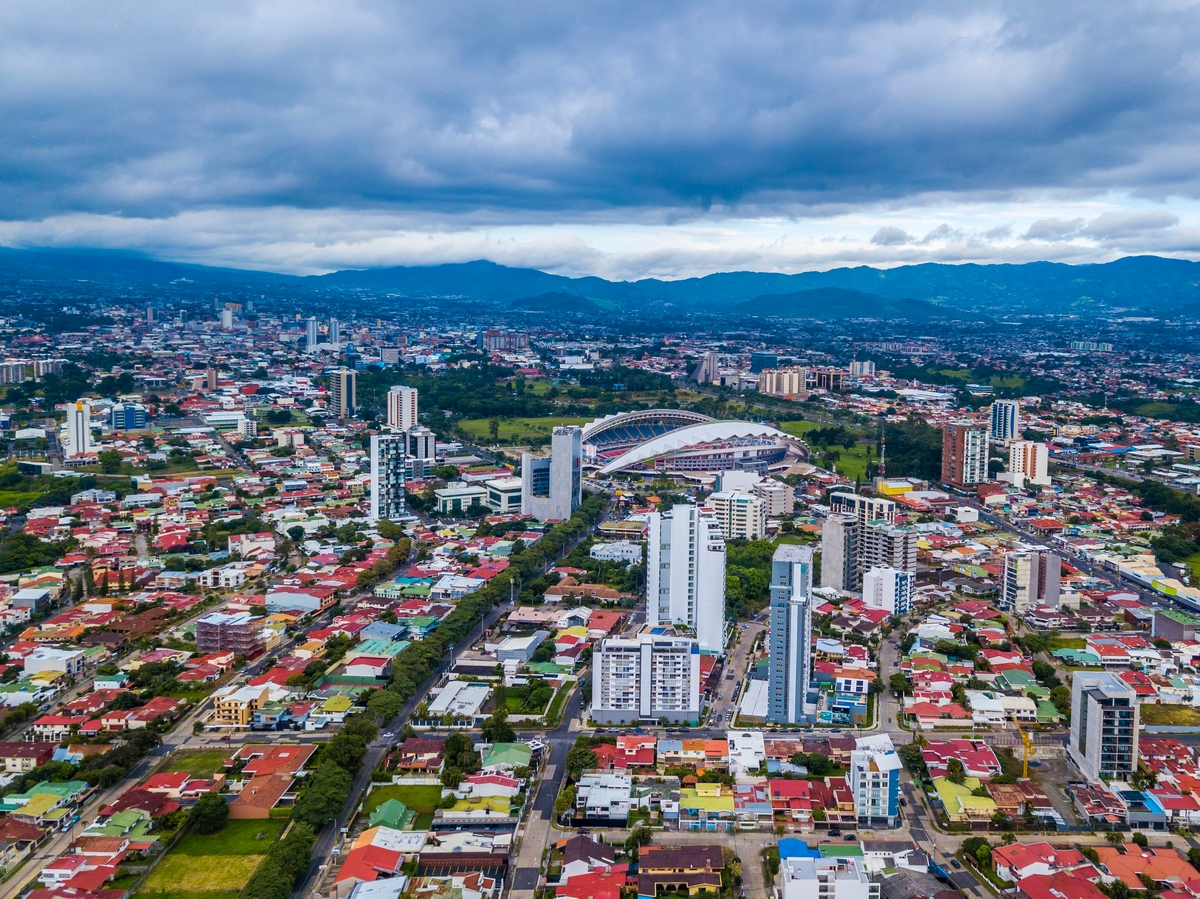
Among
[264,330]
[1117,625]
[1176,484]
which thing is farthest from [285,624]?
[264,330]

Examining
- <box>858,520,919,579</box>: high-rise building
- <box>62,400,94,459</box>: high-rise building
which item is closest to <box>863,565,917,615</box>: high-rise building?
<box>858,520,919,579</box>: high-rise building

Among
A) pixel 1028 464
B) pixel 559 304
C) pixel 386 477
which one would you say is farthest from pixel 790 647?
pixel 559 304

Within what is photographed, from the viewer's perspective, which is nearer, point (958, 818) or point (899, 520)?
point (958, 818)

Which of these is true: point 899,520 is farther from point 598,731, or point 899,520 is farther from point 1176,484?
point 598,731

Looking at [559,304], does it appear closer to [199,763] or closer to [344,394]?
[344,394]

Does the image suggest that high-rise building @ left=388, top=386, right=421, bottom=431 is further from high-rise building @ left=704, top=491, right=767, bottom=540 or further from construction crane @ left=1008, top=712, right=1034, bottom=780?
construction crane @ left=1008, top=712, right=1034, bottom=780

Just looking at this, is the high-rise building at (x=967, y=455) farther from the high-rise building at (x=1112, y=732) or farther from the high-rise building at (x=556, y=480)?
the high-rise building at (x=1112, y=732)

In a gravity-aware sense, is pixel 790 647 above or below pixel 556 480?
below
